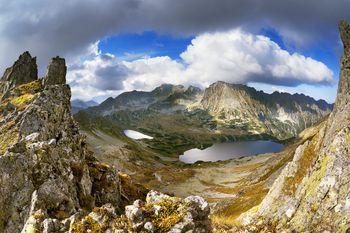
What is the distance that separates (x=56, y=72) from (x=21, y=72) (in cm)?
1831

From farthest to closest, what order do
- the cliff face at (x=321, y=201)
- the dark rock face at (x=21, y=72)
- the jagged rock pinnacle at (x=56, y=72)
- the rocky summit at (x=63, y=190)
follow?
the dark rock face at (x=21, y=72)
the jagged rock pinnacle at (x=56, y=72)
the cliff face at (x=321, y=201)
the rocky summit at (x=63, y=190)

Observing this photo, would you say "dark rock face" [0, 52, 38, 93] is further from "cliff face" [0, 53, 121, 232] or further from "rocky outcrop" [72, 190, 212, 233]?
"rocky outcrop" [72, 190, 212, 233]

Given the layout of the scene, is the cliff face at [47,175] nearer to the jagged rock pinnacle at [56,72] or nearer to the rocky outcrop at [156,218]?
the rocky outcrop at [156,218]

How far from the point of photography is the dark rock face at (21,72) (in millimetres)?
96750

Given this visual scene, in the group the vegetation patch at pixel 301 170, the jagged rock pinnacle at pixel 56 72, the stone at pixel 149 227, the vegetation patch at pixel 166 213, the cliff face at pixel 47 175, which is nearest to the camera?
the stone at pixel 149 227

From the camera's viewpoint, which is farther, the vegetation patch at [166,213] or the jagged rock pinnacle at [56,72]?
the jagged rock pinnacle at [56,72]

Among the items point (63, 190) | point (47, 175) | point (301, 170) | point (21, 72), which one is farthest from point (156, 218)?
point (21, 72)

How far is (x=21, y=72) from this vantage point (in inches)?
3971

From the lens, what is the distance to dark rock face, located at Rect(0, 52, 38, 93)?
317 feet

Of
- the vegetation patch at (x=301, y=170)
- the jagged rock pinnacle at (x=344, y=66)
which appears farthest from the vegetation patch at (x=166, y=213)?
the jagged rock pinnacle at (x=344, y=66)

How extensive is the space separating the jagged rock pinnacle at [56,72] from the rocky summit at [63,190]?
2519 centimetres

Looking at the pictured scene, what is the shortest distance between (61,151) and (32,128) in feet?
45.0

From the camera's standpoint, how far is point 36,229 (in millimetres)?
19078

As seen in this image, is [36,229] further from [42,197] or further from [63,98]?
[63,98]
